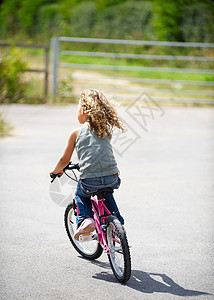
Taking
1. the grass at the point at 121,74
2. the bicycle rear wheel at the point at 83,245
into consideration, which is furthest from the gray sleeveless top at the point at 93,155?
the grass at the point at 121,74

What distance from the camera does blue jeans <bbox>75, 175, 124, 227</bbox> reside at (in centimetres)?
420

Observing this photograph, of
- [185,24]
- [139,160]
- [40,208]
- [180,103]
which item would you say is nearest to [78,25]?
[185,24]

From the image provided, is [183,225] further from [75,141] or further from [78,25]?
[78,25]

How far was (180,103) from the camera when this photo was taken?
16.5 meters

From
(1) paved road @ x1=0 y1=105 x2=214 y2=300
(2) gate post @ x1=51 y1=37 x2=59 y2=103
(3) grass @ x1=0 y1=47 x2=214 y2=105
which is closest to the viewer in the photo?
(1) paved road @ x1=0 y1=105 x2=214 y2=300

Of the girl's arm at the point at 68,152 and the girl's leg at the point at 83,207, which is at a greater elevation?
the girl's arm at the point at 68,152

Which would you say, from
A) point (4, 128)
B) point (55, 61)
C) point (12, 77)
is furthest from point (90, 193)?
point (55, 61)

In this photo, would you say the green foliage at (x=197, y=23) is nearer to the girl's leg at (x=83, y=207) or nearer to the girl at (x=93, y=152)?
the girl at (x=93, y=152)

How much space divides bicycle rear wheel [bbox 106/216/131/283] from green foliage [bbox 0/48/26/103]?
9990mm

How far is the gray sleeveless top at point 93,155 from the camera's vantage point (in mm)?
4195

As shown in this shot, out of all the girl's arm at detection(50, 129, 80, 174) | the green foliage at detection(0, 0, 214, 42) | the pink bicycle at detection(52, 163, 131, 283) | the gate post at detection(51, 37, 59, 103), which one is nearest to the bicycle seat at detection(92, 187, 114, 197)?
the pink bicycle at detection(52, 163, 131, 283)

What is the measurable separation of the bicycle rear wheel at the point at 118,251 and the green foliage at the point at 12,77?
999 cm

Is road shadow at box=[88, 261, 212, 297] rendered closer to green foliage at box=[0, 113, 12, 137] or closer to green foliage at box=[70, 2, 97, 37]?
green foliage at box=[0, 113, 12, 137]

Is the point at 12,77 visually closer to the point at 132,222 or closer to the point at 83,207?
the point at 132,222
